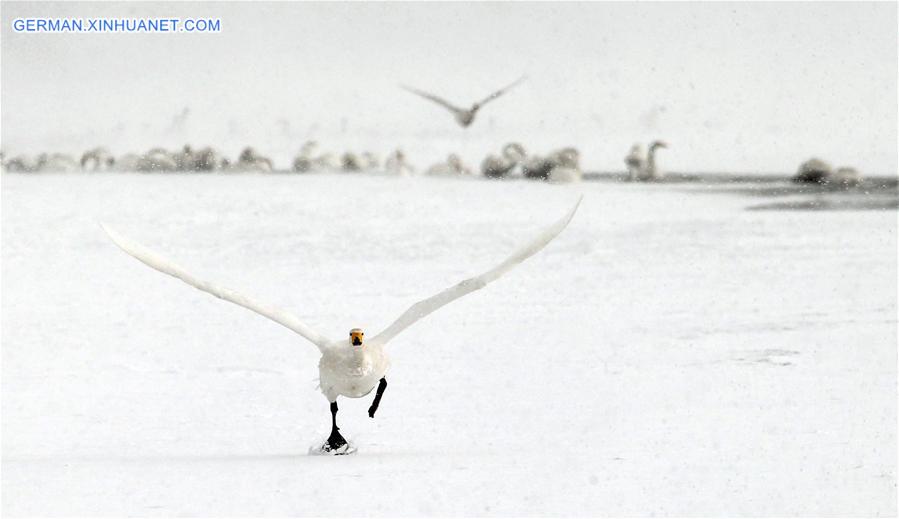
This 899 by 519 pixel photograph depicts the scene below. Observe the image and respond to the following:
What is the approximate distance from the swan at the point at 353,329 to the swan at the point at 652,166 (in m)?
13.3

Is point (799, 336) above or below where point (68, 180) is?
below

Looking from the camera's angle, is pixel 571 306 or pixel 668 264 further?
pixel 668 264

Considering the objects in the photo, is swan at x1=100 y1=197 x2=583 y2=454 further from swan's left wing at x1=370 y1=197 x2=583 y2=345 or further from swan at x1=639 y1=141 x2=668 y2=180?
swan at x1=639 y1=141 x2=668 y2=180

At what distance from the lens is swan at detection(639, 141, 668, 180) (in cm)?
1895

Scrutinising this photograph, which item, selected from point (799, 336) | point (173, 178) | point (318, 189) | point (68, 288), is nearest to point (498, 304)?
point (799, 336)

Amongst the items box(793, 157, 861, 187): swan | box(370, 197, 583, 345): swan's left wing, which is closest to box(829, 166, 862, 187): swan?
box(793, 157, 861, 187): swan

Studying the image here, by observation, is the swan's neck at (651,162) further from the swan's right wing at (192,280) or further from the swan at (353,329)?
the swan's right wing at (192,280)

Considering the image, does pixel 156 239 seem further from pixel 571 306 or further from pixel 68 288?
pixel 571 306

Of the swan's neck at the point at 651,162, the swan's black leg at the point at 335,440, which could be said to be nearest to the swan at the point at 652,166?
the swan's neck at the point at 651,162

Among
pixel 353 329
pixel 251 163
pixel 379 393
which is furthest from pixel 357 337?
pixel 251 163

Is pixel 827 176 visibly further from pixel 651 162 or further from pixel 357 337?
pixel 357 337

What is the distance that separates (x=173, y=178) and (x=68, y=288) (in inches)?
265

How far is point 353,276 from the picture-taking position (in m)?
11.9

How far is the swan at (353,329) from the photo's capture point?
5.74m
